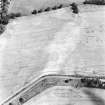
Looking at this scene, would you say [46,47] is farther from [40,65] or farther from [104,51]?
[104,51]

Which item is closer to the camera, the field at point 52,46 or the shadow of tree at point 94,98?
the shadow of tree at point 94,98

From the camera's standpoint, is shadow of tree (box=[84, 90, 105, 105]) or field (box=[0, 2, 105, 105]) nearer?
shadow of tree (box=[84, 90, 105, 105])

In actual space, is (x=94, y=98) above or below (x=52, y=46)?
below

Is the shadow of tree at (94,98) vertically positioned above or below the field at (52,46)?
below

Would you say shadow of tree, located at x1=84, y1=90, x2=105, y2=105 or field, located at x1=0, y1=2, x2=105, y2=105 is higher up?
field, located at x1=0, y1=2, x2=105, y2=105

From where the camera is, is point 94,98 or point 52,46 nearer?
point 94,98
